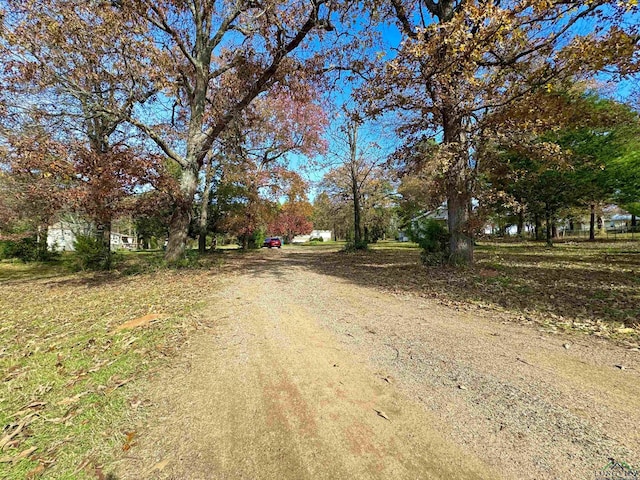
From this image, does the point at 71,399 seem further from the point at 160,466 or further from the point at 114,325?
the point at 114,325

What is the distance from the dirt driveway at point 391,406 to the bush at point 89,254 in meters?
9.61

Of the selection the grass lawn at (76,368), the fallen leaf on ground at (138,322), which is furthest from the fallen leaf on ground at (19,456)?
the fallen leaf on ground at (138,322)

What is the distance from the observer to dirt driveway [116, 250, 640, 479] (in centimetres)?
179

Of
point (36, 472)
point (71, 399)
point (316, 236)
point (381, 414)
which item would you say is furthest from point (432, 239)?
point (316, 236)

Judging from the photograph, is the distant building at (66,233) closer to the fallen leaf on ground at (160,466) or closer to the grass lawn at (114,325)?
the grass lawn at (114,325)

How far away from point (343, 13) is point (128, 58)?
6412 millimetres

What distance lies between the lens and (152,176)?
9.05 metres

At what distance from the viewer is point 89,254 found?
425 inches

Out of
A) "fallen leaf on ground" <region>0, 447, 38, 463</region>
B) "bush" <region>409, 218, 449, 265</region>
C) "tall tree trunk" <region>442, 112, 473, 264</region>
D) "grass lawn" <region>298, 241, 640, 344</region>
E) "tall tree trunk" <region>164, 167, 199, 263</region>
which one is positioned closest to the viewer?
"fallen leaf on ground" <region>0, 447, 38, 463</region>

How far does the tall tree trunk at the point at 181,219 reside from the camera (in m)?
10.7

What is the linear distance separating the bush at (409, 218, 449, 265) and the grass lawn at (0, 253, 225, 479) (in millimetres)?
7080

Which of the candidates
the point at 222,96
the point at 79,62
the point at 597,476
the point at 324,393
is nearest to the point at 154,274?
the point at 79,62

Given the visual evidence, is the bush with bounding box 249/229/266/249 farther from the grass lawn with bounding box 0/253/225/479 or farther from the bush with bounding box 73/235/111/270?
the grass lawn with bounding box 0/253/225/479

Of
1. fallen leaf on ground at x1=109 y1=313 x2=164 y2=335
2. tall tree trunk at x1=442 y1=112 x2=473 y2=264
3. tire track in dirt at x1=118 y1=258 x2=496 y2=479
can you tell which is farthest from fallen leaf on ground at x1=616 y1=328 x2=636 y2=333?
fallen leaf on ground at x1=109 y1=313 x2=164 y2=335
